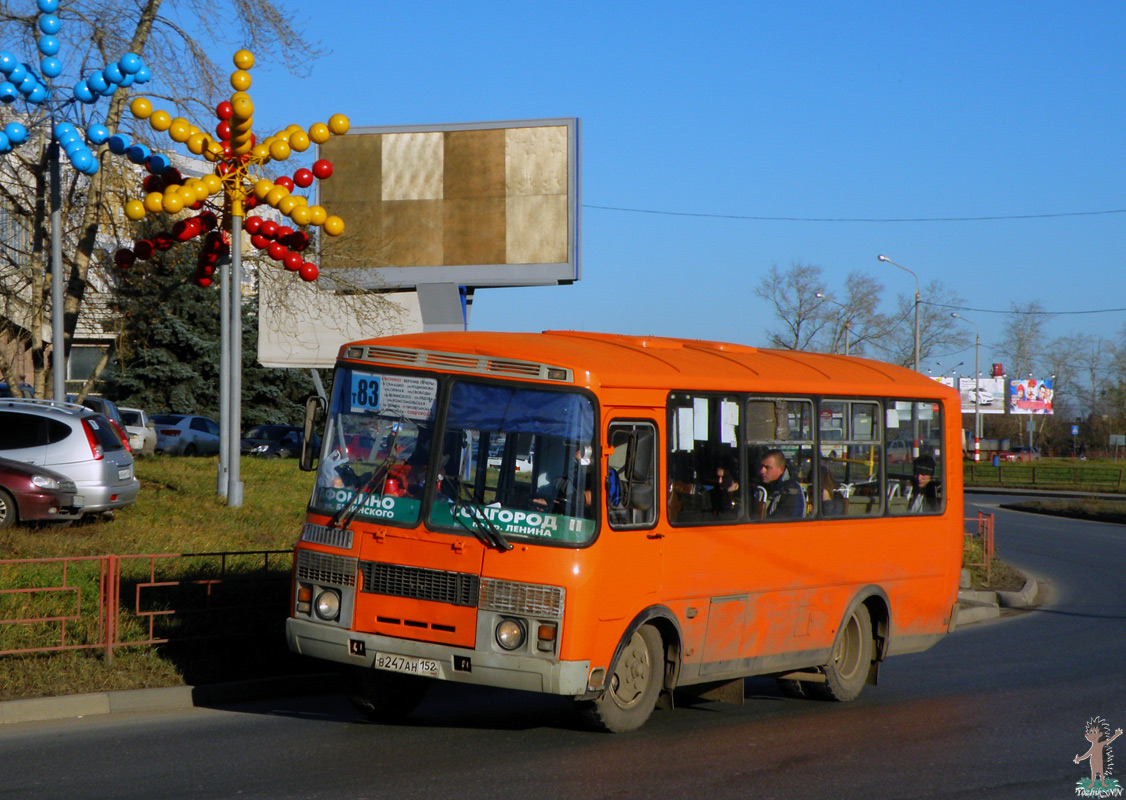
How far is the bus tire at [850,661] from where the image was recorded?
9961 millimetres

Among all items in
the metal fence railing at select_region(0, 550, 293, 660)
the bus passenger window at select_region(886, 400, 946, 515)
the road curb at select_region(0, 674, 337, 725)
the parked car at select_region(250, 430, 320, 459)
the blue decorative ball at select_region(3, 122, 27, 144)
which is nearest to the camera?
the road curb at select_region(0, 674, 337, 725)

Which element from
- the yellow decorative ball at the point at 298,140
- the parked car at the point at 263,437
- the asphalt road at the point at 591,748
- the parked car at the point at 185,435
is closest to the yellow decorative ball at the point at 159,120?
the yellow decorative ball at the point at 298,140

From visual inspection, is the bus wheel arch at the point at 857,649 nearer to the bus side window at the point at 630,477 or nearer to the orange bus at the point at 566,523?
the orange bus at the point at 566,523

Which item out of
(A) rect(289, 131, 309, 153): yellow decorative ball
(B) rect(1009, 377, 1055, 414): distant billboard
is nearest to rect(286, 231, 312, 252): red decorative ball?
(A) rect(289, 131, 309, 153): yellow decorative ball

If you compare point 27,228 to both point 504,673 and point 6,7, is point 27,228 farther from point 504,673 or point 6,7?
point 504,673

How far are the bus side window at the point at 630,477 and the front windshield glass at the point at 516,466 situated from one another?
0.21 m

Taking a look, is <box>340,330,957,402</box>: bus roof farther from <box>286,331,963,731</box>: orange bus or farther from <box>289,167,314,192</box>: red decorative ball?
<box>289,167,314,192</box>: red decorative ball

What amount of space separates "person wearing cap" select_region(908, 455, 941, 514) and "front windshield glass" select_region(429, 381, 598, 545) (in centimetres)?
431

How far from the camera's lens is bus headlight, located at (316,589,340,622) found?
799 centimetres

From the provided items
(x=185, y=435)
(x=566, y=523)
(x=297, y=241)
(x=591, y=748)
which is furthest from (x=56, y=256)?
(x=185, y=435)

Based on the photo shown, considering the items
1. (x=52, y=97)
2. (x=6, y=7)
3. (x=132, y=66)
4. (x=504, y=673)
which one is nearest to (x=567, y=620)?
(x=504, y=673)

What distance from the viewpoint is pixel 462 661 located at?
24.7 ft

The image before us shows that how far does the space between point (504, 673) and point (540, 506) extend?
1.06 metres

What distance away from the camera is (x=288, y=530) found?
56.0 feet
